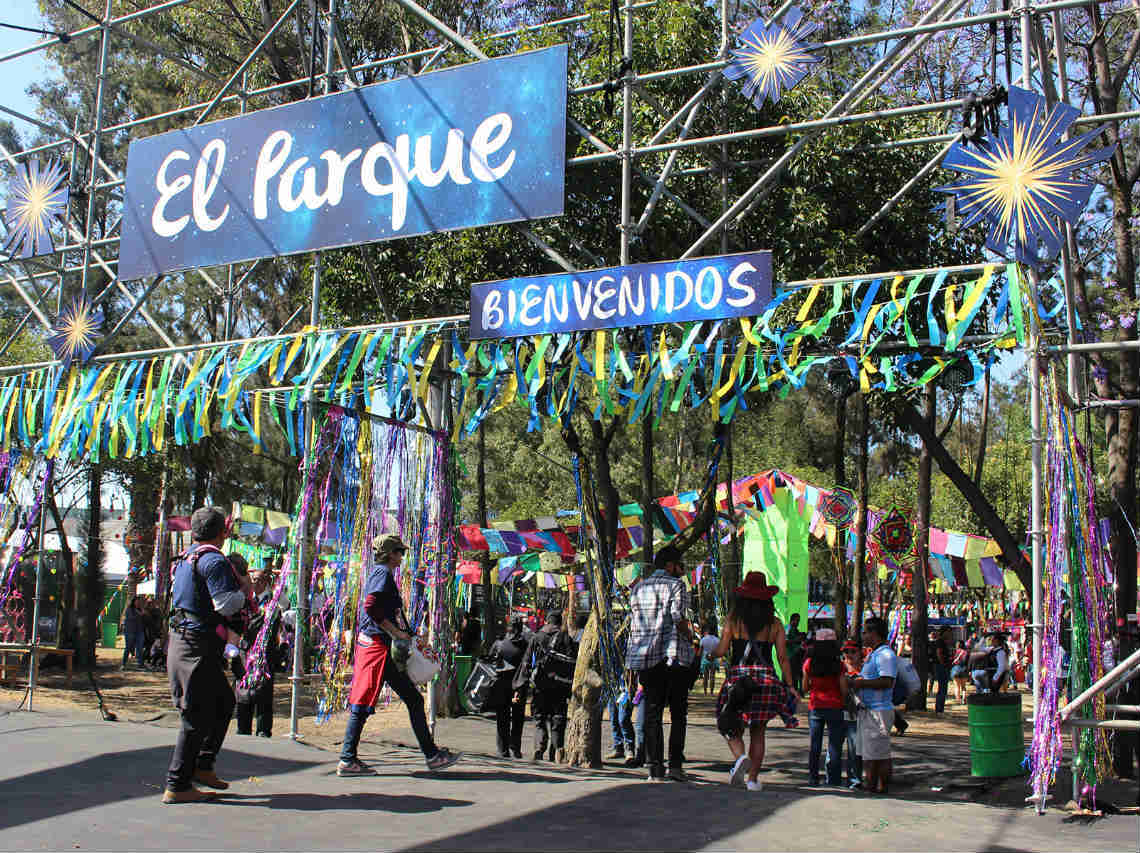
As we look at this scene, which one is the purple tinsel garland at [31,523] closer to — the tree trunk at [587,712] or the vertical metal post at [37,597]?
the vertical metal post at [37,597]

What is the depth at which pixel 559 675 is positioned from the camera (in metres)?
9.88

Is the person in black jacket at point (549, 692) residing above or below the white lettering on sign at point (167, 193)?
below

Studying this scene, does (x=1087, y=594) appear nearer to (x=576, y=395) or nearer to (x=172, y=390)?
(x=576, y=395)

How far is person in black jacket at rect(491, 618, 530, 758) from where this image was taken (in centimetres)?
999

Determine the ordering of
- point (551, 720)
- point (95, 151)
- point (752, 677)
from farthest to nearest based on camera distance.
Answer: point (95, 151)
point (551, 720)
point (752, 677)

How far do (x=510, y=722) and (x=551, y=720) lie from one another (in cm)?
56

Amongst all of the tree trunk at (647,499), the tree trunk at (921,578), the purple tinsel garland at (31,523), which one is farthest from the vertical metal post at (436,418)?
the tree trunk at (921,578)

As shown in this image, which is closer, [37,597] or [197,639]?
[197,639]

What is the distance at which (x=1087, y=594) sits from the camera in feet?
22.5

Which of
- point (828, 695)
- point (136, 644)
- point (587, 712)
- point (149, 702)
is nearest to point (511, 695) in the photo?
point (587, 712)

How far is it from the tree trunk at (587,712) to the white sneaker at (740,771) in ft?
5.89

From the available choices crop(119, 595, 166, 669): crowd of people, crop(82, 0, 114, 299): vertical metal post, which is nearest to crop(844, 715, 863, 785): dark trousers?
crop(82, 0, 114, 299): vertical metal post

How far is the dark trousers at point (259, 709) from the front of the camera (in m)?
10.0

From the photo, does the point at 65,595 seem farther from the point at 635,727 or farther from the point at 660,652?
the point at 660,652
